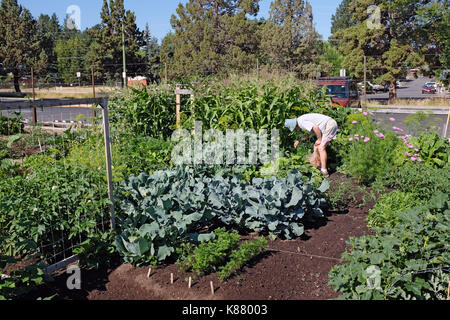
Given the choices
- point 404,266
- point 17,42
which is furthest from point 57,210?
point 17,42

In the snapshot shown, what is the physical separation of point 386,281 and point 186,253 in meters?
1.73

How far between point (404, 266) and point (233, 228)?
5.91 feet

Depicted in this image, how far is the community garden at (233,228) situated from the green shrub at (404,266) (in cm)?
1

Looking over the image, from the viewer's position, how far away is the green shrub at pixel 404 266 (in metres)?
2.70

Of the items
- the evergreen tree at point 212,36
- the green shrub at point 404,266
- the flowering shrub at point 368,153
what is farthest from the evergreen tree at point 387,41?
the green shrub at point 404,266

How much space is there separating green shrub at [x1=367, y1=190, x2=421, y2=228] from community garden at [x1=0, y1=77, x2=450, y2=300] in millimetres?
14

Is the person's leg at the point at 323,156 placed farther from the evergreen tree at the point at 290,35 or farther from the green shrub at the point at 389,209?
the evergreen tree at the point at 290,35

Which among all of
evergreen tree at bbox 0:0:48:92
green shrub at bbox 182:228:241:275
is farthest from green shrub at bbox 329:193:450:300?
evergreen tree at bbox 0:0:48:92

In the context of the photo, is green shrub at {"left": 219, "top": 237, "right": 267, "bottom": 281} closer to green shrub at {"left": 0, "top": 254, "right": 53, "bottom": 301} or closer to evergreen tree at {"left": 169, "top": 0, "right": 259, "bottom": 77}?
green shrub at {"left": 0, "top": 254, "right": 53, "bottom": 301}

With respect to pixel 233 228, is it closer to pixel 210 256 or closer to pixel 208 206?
pixel 208 206

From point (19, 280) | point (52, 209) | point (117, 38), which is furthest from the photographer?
point (117, 38)

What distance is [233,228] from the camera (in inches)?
165

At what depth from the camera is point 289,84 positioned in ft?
23.5

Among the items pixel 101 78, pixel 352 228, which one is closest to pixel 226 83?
pixel 352 228
